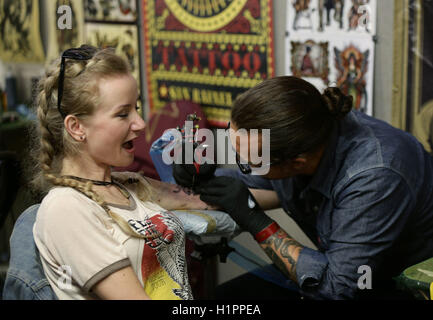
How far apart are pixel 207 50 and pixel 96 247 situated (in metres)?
2.02

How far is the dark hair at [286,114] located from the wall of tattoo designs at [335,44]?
0.85m

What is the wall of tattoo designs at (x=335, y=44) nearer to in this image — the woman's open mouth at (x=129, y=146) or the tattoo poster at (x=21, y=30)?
the woman's open mouth at (x=129, y=146)

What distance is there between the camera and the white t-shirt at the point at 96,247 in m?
1.17

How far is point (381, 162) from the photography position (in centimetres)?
160

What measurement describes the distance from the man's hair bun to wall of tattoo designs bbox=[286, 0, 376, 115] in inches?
29.5

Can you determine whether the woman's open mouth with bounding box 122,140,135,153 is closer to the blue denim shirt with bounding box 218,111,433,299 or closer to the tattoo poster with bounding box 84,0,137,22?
the blue denim shirt with bounding box 218,111,433,299

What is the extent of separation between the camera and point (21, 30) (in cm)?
392

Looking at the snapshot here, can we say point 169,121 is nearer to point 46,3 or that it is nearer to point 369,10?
point 369,10

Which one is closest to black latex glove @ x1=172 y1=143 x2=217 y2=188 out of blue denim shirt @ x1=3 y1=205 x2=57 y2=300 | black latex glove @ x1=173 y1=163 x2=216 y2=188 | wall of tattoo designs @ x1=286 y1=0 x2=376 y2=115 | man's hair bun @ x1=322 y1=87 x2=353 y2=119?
black latex glove @ x1=173 y1=163 x2=216 y2=188

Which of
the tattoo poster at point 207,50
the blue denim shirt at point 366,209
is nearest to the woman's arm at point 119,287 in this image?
the blue denim shirt at point 366,209

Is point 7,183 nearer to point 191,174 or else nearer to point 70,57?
point 191,174

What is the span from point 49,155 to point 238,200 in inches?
24.0

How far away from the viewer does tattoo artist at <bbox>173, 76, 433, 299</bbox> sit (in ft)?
5.20
